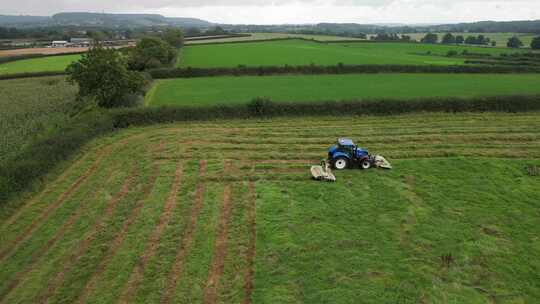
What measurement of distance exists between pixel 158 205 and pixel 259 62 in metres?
38.8

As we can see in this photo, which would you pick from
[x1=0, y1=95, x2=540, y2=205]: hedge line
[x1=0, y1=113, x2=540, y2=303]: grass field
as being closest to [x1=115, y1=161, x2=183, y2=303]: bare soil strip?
[x1=0, y1=113, x2=540, y2=303]: grass field

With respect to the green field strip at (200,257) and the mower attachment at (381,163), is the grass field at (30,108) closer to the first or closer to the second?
the green field strip at (200,257)

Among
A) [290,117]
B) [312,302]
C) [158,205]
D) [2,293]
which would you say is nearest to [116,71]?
[290,117]

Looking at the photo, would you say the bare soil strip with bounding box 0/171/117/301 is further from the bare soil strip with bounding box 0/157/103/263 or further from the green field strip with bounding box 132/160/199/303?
the green field strip with bounding box 132/160/199/303

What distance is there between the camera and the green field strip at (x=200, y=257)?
821 centimetres

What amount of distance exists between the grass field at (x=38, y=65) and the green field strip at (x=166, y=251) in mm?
42471

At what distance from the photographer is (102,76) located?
24531 millimetres

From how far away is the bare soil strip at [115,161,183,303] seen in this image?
329 inches

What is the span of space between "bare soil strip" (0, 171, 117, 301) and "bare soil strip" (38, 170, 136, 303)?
2.79ft

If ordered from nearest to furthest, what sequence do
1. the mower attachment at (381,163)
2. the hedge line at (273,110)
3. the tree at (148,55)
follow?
the mower attachment at (381,163) → the hedge line at (273,110) → the tree at (148,55)

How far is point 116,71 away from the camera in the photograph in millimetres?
24719

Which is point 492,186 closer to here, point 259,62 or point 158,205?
point 158,205

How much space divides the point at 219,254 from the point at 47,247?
5.32 meters

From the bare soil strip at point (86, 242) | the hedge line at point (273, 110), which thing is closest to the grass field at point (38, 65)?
the hedge line at point (273, 110)
